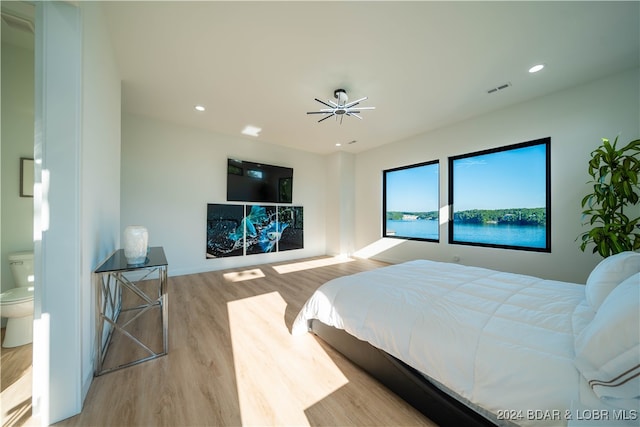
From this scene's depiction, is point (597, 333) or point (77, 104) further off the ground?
point (77, 104)

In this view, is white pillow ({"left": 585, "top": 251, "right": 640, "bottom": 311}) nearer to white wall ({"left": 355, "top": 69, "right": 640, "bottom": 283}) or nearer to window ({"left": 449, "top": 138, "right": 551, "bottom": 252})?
white wall ({"left": 355, "top": 69, "right": 640, "bottom": 283})

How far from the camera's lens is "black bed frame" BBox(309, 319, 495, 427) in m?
1.04

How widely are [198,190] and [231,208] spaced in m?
0.69

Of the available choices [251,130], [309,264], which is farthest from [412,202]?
[251,130]

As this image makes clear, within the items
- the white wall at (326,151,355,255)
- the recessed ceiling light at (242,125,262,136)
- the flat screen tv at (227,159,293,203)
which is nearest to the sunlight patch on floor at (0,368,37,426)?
the flat screen tv at (227,159,293,203)

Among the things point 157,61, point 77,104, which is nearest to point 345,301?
point 77,104

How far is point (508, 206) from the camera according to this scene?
11.8 feet

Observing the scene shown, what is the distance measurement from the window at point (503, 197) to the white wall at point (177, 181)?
4.10 metres

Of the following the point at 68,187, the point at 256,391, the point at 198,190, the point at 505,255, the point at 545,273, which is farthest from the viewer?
the point at 198,190

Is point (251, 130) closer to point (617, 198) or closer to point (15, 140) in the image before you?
point (15, 140)

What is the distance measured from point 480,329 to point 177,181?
4.63 m

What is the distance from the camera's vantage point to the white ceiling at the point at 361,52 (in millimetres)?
→ 1879

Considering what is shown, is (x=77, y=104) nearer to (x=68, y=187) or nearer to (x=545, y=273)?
(x=68, y=187)

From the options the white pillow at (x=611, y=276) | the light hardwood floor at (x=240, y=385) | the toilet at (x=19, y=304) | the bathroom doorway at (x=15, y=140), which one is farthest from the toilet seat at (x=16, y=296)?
the white pillow at (x=611, y=276)
